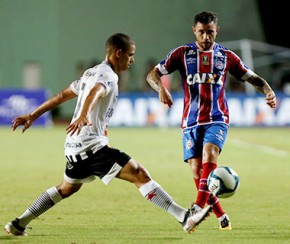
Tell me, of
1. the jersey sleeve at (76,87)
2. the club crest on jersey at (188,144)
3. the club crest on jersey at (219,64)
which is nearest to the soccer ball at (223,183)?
the club crest on jersey at (188,144)

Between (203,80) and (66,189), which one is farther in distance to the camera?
(203,80)

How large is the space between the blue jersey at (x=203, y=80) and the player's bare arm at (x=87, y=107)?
1.74 m

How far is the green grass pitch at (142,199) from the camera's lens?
8414 mm

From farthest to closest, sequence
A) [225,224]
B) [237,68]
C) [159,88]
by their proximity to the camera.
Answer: [237,68] → [159,88] → [225,224]

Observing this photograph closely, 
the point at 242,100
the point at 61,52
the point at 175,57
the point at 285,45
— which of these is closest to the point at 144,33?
the point at 61,52

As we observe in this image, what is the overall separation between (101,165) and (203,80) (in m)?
1.79

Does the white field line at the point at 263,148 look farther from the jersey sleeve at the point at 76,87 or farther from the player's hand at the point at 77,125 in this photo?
the player's hand at the point at 77,125

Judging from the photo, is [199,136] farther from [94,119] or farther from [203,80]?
[94,119]

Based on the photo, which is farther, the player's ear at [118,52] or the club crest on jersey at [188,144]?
the club crest on jersey at [188,144]

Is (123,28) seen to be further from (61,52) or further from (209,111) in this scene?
(209,111)

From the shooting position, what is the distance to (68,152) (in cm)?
807

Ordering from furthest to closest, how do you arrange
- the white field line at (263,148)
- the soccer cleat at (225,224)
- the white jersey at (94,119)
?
the white field line at (263,148)
the soccer cleat at (225,224)
the white jersey at (94,119)

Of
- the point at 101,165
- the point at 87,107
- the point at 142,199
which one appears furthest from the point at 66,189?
the point at 142,199

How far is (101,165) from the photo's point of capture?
8.02 meters
